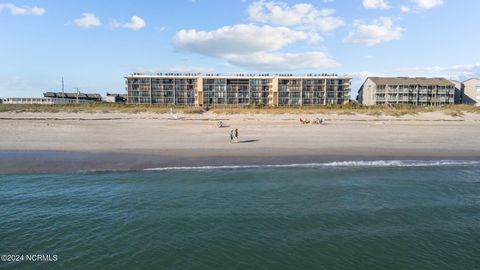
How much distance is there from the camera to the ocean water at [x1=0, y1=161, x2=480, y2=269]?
10375 millimetres

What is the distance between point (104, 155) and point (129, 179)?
7.04m

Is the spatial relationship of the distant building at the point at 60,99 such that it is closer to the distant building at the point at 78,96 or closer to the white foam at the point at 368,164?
the distant building at the point at 78,96

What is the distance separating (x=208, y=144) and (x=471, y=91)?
333 feet

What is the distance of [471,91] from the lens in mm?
100875

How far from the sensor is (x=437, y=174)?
1994 centimetres

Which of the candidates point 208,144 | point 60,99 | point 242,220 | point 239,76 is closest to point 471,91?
point 239,76

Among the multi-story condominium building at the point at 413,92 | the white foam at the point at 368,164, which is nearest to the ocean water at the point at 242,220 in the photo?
the white foam at the point at 368,164

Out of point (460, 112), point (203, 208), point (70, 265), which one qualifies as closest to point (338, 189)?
point (203, 208)

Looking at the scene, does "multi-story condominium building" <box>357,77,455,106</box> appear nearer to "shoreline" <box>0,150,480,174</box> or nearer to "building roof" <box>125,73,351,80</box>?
"building roof" <box>125,73,351,80</box>

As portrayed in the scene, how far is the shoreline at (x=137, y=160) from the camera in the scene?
20.9 m

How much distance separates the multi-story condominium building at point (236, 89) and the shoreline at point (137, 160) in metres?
79.7

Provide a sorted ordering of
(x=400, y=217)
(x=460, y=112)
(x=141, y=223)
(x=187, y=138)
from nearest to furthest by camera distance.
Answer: (x=141, y=223)
(x=400, y=217)
(x=187, y=138)
(x=460, y=112)

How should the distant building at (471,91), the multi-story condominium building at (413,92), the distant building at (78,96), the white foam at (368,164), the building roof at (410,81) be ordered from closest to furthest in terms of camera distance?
the white foam at (368,164) < the multi-story condominium building at (413,92) < the building roof at (410,81) < the distant building at (471,91) < the distant building at (78,96)

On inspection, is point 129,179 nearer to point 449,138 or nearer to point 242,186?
point 242,186
